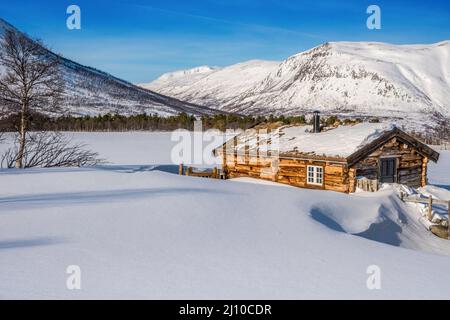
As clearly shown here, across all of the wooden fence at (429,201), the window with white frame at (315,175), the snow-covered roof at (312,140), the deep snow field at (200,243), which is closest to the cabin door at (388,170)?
the snow-covered roof at (312,140)

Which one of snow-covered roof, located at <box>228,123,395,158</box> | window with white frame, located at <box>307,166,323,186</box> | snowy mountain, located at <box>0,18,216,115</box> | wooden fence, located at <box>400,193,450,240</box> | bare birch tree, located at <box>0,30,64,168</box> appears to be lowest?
wooden fence, located at <box>400,193,450,240</box>

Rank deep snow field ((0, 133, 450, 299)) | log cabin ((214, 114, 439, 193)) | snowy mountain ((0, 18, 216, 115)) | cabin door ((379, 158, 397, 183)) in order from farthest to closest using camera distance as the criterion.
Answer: snowy mountain ((0, 18, 216, 115)), cabin door ((379, 158, 397, 183)), log cabin ((214, 114, 439, 193)), deep snow field ((0, 133, 450, 299))

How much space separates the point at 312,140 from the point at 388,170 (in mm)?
3907

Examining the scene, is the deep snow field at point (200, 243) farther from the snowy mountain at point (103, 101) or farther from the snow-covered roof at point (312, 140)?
the snowy mountain at point (103, 101)

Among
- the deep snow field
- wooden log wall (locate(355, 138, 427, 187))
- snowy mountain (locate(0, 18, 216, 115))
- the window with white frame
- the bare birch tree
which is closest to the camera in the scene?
the deep snow field

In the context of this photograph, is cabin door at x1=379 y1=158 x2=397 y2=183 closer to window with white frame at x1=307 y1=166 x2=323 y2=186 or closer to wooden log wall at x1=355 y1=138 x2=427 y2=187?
wooden log wall at x1=355 y1=138 x2=427 y2=187

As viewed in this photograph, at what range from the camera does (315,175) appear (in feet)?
66.3

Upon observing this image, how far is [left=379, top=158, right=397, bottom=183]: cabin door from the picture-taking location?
2061 cm

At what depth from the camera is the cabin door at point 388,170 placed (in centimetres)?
2061

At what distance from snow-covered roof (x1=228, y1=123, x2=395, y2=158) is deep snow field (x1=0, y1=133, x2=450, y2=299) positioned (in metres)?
4.37

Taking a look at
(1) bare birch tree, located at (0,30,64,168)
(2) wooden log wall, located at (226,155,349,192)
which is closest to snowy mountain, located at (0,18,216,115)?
(2) wooden log wall, located at (226,155,349,192)
